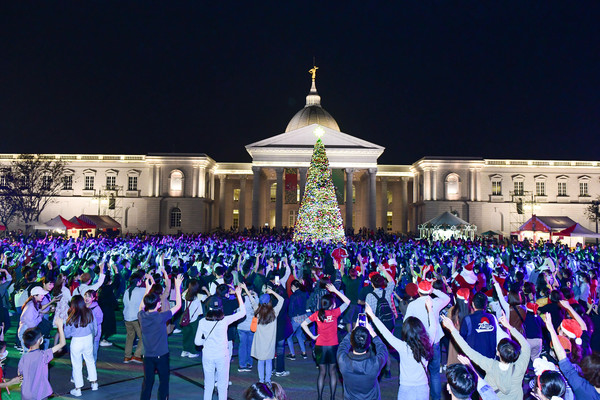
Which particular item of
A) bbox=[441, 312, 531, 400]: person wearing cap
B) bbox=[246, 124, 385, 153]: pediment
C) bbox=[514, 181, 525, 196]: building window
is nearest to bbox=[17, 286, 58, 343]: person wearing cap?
bbox=[441, 312, 531, 400]: person wearing cap

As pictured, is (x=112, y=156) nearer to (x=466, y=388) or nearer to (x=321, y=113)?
(x=321, y=113)

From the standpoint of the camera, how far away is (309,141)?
54531 mm

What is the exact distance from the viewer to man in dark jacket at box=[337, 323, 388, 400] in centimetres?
480

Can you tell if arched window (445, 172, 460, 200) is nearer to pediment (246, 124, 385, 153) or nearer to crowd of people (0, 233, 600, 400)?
pediment (246, 124, 385, 153)

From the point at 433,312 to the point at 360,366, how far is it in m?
1.82

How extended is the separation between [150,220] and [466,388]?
192 feet

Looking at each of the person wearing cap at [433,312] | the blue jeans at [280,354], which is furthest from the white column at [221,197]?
the person wearing cap at [433,312]

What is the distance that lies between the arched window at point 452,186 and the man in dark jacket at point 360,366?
56274 mm

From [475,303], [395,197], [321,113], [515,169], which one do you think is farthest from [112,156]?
[475,303]

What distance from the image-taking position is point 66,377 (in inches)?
339

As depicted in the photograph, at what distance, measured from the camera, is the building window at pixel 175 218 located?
58719 mm

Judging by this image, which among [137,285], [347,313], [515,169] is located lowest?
[347,313]

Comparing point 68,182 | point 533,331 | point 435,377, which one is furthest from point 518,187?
point 435,377

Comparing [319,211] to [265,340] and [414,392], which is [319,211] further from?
[414,392]
